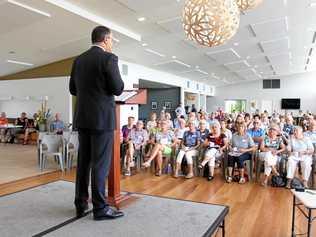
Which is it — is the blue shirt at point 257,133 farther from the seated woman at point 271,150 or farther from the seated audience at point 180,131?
the seated audience at point 180,131

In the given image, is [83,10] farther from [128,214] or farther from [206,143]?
[128,214]

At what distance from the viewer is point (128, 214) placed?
2289mm

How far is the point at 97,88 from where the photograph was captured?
2055 mm

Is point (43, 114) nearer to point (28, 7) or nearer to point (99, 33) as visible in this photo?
point (28, 7)

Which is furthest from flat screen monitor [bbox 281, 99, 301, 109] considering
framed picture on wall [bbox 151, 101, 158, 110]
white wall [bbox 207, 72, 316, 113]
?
framed picture on wall [bbox 151, 101, 158, 110]

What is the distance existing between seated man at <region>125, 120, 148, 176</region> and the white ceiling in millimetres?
2493

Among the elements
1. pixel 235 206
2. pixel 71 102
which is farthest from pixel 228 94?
pixel 235 206

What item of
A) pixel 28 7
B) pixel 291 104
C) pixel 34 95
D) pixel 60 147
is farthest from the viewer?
pixel 291 104

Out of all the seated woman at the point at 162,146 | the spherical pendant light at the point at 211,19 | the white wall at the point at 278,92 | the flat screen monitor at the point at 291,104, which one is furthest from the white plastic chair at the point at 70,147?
the flat screen monitor at the point at 291,104

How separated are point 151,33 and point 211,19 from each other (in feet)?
18.0

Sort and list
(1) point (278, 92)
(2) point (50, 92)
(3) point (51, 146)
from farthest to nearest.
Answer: (1) point (278, 92), (2) point (50, 92), (3) point (51, 146)

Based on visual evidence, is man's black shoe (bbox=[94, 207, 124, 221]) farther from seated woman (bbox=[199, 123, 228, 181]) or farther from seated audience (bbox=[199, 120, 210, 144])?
seated audience (bbox=[199, 120, 210, 144])

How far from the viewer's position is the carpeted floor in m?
1.99

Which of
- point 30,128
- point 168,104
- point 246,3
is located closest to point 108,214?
point 246,3
